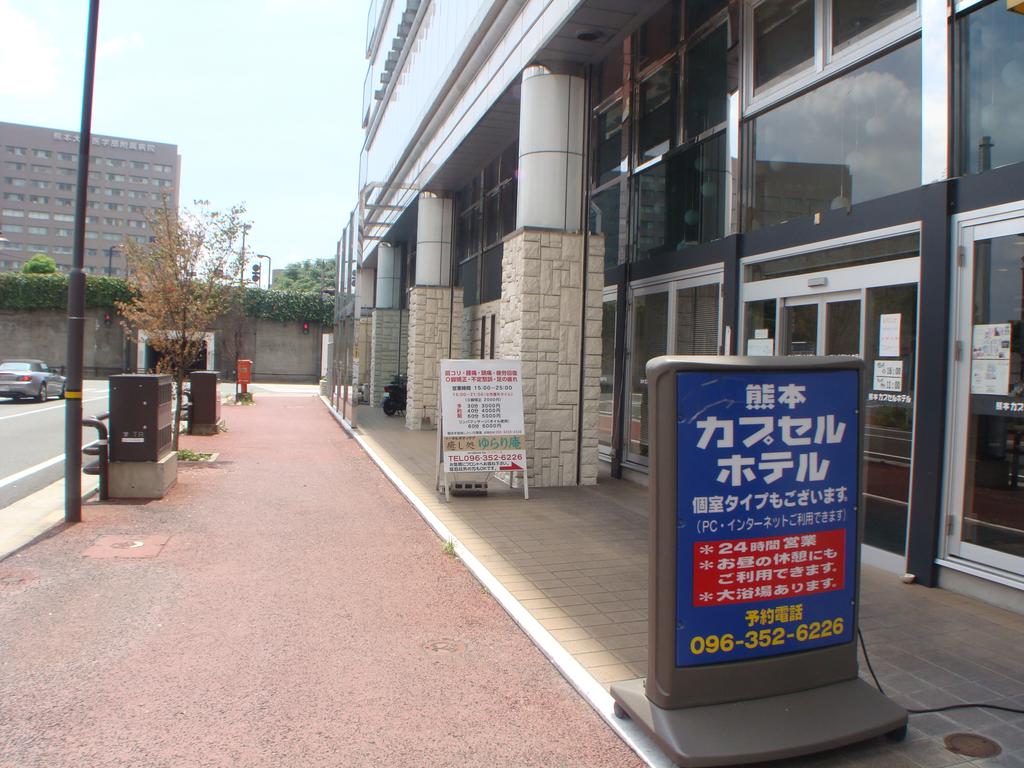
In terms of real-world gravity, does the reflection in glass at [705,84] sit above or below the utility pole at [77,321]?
above

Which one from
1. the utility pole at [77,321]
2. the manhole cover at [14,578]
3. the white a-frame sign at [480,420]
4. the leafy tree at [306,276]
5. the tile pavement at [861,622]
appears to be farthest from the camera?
the leafy tree at [306,276]

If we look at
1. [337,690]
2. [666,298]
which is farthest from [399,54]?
[337,690]

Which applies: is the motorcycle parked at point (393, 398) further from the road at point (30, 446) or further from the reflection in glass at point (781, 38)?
Answer: the reflection in glass at point (781, 38)

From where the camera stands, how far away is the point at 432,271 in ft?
63.1

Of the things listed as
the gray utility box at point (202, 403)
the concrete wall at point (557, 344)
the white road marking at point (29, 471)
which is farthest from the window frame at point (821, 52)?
the gray utility box at point (202, 403)

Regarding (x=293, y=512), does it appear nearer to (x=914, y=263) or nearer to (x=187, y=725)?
(x=187, y=725)

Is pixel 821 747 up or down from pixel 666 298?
down

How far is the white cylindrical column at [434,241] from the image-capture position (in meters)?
19.0

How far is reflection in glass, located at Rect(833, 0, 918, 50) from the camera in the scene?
639 cm

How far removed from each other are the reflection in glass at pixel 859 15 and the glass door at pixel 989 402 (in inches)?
83.6

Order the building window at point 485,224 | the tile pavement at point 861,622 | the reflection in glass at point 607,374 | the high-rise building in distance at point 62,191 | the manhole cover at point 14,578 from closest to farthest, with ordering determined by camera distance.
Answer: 1. the tile pavement at point 861,622
2. the manhole cover at point 14,578
3. the reflection in glass at point 607,374
4. the building window at point 485,224
5. the high-rise building in distance at point 62,191

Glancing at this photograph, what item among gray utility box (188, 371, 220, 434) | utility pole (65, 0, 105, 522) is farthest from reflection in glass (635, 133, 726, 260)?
gray utility box (188, 371, 220, 434)

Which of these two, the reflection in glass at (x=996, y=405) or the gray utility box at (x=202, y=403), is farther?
the gray utility box at (x=202, y=403)

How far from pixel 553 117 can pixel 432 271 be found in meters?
9.32
